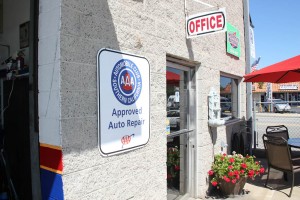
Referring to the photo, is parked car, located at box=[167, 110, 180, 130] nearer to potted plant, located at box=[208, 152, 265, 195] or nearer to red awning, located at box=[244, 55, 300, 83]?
potted plant, located at box=[208, 152, 265, 195]

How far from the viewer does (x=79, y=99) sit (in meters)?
2.27

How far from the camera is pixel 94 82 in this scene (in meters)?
2.40

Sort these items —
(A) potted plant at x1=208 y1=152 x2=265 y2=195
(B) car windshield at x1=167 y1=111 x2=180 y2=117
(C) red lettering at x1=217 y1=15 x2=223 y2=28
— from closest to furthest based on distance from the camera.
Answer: (C) red lettering at x1=217 y1=15 x2=223 y2=28 → (B) car windshield at x1=167 y1=111 x2=180 y2=117 → (A) potted plant at x1=208 y1=152 x2=265 y2=195

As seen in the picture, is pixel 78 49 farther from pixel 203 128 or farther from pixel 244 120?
pixel 244 120

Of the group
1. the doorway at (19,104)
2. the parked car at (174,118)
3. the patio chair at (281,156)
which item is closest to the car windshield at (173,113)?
the parked car at (174,118)

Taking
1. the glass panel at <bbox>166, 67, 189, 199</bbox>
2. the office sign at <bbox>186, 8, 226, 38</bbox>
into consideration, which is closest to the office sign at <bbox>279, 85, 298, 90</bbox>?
the glass panel at <bbox>166, 67, 189, 199</bbox>

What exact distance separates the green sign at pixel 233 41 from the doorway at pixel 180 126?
1.95 metres

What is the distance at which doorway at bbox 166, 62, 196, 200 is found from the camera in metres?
4.18

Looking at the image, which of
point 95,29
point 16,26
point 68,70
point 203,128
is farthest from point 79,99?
point 203,128

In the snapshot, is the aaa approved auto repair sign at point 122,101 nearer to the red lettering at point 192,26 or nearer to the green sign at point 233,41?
the red lettering at point 192,26

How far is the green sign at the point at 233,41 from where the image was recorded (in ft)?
19.9

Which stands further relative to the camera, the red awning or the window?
the window

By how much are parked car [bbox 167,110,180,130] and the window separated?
84.9 inches

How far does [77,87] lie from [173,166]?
258cm
